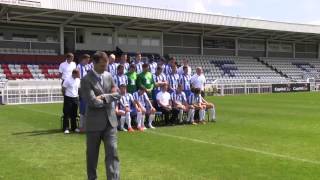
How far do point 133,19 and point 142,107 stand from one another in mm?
27495

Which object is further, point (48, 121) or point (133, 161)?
point (48, 121)

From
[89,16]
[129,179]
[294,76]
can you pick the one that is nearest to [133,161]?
[129,179]

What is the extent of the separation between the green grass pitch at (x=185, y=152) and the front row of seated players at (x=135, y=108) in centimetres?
64

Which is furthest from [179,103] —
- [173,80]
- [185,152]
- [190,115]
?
[185,152]

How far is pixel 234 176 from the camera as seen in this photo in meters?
7.82

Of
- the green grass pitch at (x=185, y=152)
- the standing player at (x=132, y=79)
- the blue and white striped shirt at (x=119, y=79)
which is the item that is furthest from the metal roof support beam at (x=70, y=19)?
the blue and white striped shirt at (x=119, y=79)

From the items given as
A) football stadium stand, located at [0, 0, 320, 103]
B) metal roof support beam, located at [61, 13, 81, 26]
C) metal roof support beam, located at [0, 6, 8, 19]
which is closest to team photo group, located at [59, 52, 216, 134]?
football stadium stand, located at [0, 0, 320, 103]

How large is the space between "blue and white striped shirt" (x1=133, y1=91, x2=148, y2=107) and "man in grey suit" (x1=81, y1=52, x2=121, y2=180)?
8075mm

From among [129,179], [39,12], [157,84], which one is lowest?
[129,179]

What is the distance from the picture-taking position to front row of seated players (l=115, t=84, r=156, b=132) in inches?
559

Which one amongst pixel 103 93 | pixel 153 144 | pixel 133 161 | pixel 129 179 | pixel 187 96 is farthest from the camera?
pixel 187 96

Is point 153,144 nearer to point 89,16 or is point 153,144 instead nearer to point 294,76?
point 89,16

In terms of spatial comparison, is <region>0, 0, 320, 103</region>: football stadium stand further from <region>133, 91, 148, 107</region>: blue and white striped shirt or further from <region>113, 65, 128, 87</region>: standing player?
Answer: <region>113, 65, 128, 87</region>: standing player

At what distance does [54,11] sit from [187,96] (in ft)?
74.0
